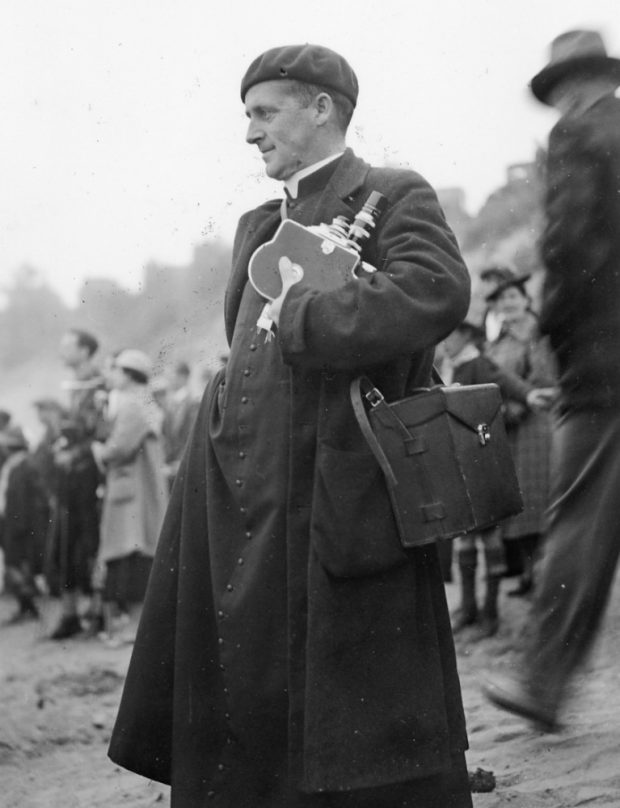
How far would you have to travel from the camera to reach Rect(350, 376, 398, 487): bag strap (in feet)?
7.92

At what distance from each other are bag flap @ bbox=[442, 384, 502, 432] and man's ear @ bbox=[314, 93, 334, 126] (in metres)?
0.65

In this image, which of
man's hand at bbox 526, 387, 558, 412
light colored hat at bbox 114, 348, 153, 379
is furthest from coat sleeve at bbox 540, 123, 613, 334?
light colored hat at bbox 114, 348, 153, 379

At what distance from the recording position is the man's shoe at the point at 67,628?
7326 mm

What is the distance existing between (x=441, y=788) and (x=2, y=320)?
21.3m

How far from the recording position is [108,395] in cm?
740

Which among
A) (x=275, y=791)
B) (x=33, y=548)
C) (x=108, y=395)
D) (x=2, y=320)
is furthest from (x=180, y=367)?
(x=2, y=320)

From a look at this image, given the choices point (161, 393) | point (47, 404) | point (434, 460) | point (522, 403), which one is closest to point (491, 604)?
point (522, 403)

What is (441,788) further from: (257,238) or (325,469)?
(257,238)

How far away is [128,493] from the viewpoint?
7.19 m

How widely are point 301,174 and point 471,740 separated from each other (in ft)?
5.88

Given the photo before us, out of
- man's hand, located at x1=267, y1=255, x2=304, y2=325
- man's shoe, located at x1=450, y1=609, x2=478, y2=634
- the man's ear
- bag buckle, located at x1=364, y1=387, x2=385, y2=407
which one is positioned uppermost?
the man's ear

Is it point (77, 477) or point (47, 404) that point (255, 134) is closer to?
point (77, 477)

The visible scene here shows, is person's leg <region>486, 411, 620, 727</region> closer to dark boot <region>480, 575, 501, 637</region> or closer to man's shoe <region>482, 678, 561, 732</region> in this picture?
man's shoe <region>482, 678, 561, 732</region>

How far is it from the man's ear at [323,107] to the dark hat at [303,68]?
25 millimetres
